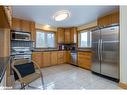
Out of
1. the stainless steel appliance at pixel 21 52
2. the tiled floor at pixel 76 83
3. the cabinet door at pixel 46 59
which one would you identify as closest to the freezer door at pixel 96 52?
the tiled floor at pixel 76 83

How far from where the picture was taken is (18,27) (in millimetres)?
4770

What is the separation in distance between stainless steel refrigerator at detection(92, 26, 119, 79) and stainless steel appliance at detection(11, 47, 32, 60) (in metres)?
2.57

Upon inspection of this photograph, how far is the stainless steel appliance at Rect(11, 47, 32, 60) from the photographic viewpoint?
14.7ft

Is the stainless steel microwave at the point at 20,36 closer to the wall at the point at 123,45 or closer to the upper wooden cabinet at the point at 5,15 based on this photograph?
the upper wooden cabinet at the point at 5,15

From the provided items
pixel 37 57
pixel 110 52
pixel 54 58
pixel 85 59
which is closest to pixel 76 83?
pixel 110 52

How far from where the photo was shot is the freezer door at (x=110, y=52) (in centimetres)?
337

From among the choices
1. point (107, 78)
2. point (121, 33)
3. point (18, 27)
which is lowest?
point (107, 78)

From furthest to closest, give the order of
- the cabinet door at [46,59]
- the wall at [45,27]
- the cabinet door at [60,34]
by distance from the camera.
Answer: the cabinet door at [60,34] → the wall at [45,27] → the cabinet door at [46,59]

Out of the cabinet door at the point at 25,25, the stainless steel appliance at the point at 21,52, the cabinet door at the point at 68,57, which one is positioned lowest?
the cabinet door at the point at 68,57

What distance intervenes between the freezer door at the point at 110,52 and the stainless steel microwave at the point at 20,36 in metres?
2.91

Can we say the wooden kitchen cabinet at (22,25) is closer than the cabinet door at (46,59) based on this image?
Yes

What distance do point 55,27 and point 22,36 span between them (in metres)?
2.37

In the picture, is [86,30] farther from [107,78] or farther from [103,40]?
[107,78]
